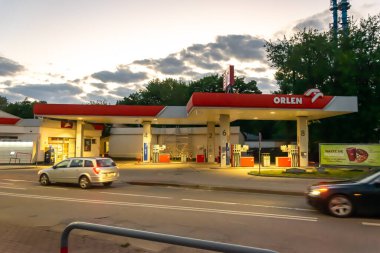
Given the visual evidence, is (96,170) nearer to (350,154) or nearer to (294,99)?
(294,99)

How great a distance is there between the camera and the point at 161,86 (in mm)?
78188

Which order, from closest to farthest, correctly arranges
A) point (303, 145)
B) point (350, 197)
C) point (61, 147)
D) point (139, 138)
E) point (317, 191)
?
point (350, 197), point (317, 191), point (303, 145), point (61, 147), point (139, 138)

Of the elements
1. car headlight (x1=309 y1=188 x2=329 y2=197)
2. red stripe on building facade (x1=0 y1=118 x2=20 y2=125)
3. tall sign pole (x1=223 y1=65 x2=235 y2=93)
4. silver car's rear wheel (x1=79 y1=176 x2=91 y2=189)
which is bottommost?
silver car's rear wheel (x1=79 y1=176 x2=91 y2=189)

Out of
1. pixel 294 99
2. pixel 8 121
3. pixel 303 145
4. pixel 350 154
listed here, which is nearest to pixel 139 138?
pixel 8 121

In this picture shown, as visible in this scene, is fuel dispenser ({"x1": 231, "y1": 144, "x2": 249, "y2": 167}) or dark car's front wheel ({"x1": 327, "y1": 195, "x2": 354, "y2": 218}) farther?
fuel dispenser ({"x1": 231, "y1": 144, "x2": 249, "y2": 167})

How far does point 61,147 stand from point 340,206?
33.5 m

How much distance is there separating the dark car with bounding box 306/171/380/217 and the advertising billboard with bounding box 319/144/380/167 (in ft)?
49.1

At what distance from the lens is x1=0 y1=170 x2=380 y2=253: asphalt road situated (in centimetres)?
775

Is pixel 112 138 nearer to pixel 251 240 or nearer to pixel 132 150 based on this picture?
pixel 132 150

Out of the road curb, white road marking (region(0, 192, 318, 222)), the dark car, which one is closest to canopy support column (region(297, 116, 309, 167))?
the road curb

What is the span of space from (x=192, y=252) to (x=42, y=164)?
3181cm

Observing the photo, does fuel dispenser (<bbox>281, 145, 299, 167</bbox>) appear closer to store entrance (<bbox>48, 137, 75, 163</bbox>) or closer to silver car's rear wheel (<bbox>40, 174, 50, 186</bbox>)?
silver car's rear wheel (<bbox>40, 174, 50, 186</bbox>)

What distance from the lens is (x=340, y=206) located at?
10.4m

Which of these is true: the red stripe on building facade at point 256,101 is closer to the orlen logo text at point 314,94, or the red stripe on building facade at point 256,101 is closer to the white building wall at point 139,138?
the orlen logo text at point 314,94
